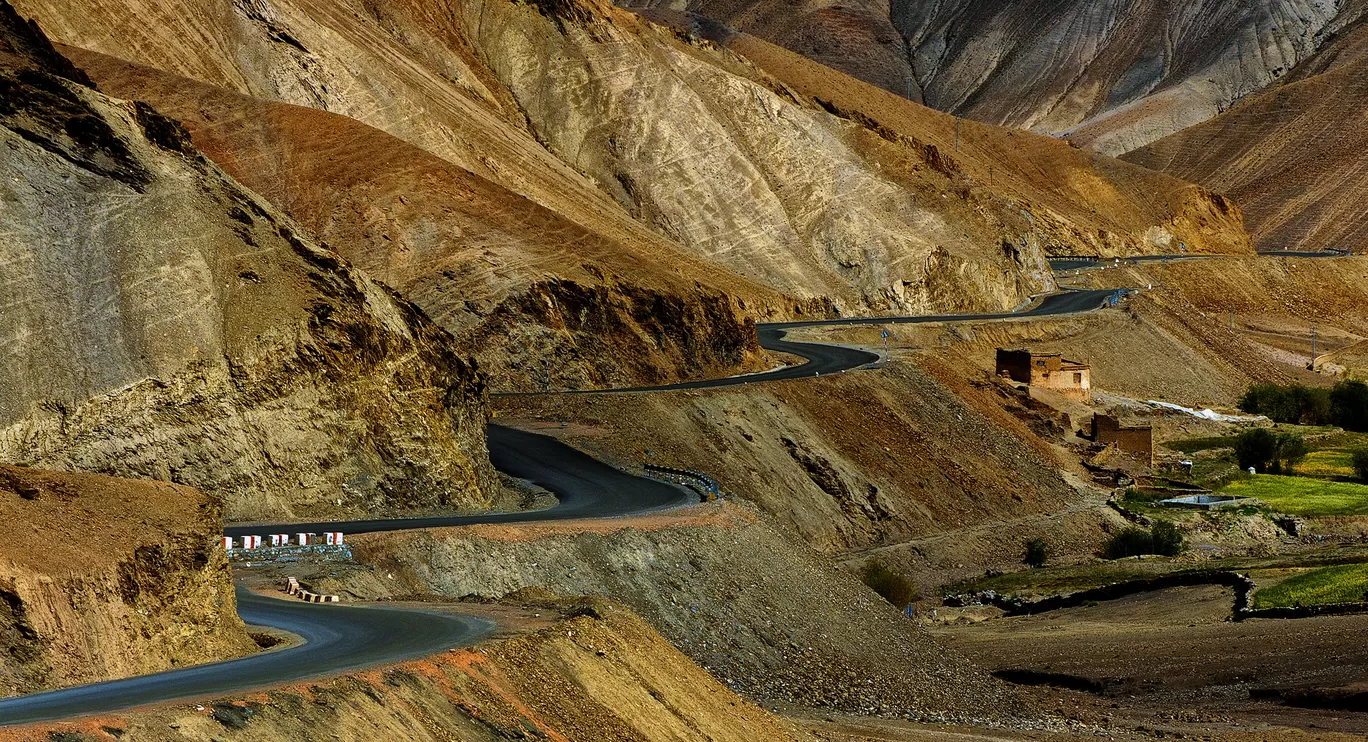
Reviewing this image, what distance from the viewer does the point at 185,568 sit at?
21.4 metres

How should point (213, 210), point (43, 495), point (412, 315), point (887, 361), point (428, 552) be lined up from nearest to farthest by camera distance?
point (43, 495) → point (428, 552) → point (213, 210) → point (412, 315) → point (887, 361)

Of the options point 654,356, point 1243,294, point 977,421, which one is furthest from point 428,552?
point 1243,294

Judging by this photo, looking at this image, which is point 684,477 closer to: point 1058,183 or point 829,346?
point 829,346

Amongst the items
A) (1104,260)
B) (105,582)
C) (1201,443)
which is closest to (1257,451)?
(1201,443)

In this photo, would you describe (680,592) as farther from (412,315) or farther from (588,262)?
(588,262)

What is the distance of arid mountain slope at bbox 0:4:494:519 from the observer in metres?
35.4

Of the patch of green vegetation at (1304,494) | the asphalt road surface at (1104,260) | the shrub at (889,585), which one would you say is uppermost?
the asphalt road surface at (1104,260)

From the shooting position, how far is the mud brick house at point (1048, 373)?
78.8 m

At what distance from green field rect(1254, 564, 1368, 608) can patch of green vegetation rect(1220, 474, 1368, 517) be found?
57.6 feet

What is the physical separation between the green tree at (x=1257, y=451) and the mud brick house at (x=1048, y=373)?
622cm

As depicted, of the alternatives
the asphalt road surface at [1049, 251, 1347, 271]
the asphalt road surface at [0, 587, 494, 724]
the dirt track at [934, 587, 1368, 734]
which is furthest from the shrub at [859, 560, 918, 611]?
the asphalt road surface at [1049, 251, 1347, 271]

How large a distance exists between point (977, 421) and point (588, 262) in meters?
13.4

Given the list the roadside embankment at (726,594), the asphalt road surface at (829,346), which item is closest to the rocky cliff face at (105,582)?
the roadside embankment at (726,594)

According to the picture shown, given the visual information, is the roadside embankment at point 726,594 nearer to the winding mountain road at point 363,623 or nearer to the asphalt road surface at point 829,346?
the winding mountain road at point 363,623
